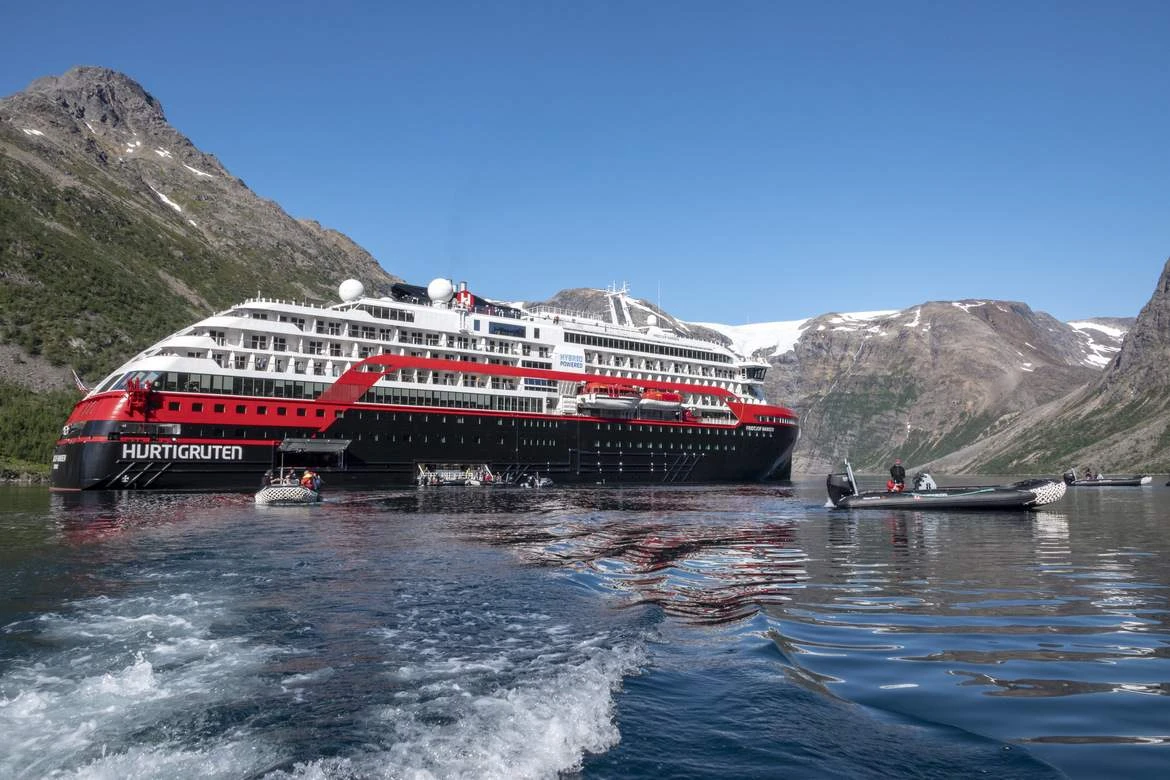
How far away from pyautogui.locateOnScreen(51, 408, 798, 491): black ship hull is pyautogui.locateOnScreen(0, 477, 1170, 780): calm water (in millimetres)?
30499

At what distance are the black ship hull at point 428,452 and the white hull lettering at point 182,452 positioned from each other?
6 cm

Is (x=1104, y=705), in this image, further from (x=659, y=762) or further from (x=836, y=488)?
(x=836, y=488)

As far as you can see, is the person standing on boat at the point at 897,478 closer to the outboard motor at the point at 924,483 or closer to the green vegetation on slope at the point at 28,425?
the outboard motor at the point at 924,483

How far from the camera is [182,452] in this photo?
5438 cm

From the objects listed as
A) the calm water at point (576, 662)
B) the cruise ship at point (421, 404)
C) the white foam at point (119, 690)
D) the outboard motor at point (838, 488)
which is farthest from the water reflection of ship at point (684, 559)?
the cruise ship at point (421, 404)

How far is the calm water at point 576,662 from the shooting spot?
25.4 ft

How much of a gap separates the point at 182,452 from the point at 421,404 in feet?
61.7

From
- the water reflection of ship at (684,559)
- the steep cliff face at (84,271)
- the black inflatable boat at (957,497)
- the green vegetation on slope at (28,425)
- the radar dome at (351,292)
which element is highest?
the steep cliff face at (84,271)

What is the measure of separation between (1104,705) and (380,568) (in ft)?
54.1

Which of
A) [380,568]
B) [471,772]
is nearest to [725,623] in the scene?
[471,772]

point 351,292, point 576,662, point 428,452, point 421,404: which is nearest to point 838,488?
point 428,452

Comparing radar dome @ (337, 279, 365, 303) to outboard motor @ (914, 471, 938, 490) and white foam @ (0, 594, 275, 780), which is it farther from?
white foam @ (0, 594, 275, 780)

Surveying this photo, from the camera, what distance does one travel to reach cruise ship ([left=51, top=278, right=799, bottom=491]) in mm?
54781

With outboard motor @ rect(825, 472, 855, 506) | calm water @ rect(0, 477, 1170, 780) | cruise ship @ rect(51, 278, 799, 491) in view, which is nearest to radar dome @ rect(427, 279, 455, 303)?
cruise ship @ rect(51, 278, 799, 491)
